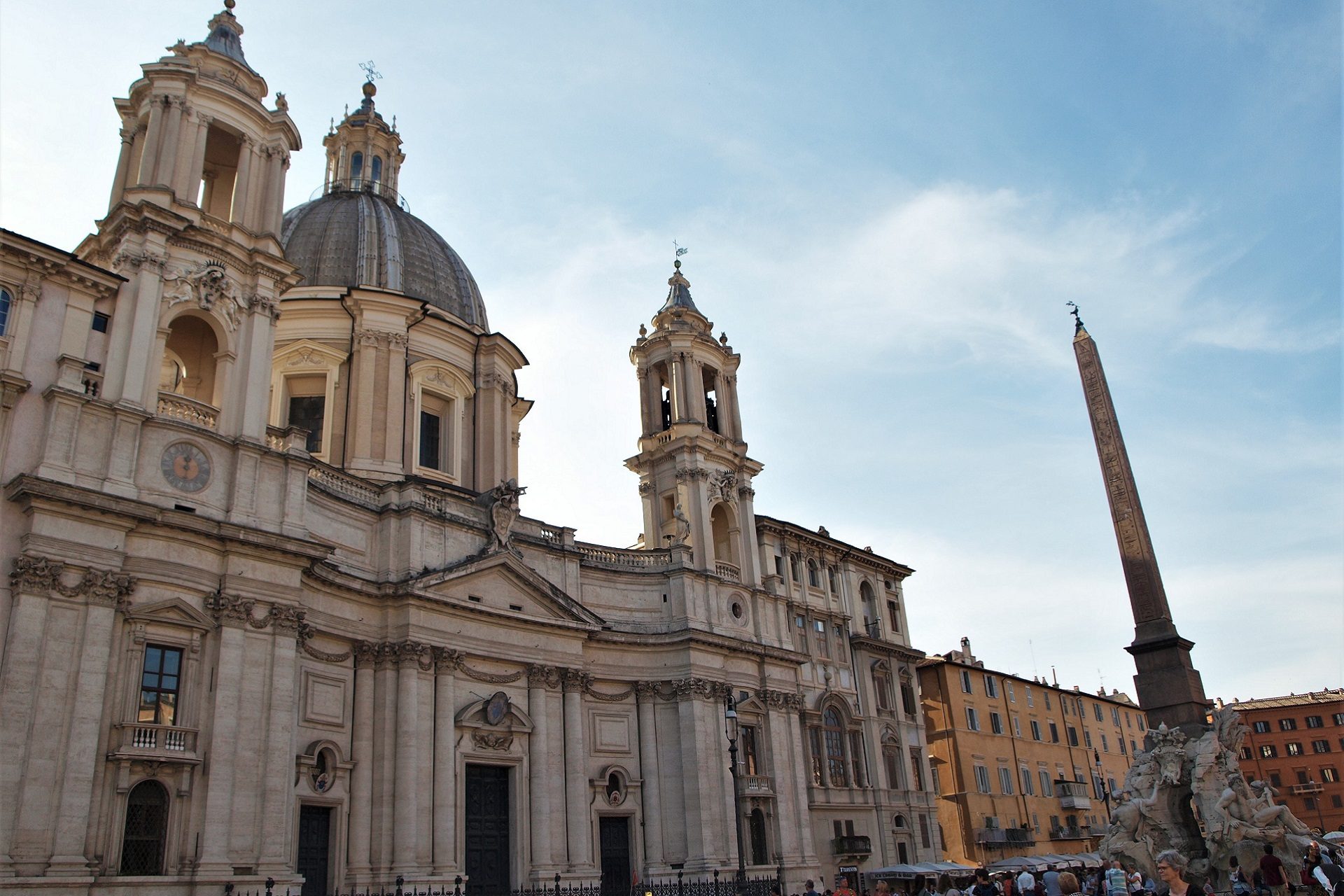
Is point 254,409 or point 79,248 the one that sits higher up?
point 79,248

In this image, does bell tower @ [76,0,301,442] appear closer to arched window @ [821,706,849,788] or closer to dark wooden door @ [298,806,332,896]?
dark wooden door @ [298,806,332,896]

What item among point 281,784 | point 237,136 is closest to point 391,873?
point 281,784

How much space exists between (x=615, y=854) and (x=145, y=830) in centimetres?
1522

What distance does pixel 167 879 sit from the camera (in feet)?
69.6

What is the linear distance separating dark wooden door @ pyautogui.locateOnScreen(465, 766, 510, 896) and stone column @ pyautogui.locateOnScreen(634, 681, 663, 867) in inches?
203

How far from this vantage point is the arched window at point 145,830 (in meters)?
21.5

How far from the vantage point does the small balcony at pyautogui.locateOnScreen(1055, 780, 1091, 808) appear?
54.2 metres

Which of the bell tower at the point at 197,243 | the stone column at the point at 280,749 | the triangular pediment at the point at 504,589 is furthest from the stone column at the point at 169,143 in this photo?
the triangular pediment at the point at 504,589

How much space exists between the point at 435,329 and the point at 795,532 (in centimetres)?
1681

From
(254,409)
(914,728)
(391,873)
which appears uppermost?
(254,409)

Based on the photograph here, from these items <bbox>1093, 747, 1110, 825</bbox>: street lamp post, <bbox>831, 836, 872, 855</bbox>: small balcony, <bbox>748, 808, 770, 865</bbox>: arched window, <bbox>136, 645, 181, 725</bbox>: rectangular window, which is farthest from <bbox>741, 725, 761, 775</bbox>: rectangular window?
<bbox>1093, 747, 1110, 825</bbox>: street lamp post

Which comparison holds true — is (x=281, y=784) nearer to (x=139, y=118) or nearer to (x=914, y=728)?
(x=139, y=118)

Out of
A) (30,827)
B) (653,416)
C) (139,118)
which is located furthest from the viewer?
(653,416)

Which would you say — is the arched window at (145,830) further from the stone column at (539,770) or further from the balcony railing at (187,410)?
the stone column at (539,770)
